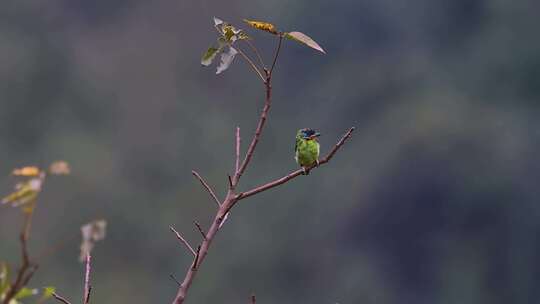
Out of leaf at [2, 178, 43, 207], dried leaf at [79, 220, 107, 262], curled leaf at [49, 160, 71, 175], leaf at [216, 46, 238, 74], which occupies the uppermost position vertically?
leaf at [216, 46, 238, 74]

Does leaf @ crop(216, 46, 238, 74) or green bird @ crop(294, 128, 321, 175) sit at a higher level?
green bird @ crop(294, 128, 321, 175)

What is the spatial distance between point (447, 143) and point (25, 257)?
65.6ft

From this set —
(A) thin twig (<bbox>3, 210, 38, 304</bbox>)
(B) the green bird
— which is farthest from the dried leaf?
(B) the green bird

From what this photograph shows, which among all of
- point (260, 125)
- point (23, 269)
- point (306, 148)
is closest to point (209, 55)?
point (260, 125)

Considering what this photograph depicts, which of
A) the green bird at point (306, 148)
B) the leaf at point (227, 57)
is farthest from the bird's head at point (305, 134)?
the leaf at point (227, 57)

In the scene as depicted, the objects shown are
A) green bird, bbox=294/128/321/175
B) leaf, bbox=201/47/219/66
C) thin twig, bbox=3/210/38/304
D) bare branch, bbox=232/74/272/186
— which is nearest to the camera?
thin twig, bbox=3/210/38/304

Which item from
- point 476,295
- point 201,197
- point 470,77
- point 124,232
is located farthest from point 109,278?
point 470,77

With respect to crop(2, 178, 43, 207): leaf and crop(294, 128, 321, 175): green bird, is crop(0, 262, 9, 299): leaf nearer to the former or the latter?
crop(2, 178, 43, 207): leaf

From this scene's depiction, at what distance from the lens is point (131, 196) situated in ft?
67.6

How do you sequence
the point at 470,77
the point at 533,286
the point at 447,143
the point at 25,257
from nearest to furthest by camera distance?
1. the point at 25,257
2. the point at 533,286
3. the point at 447,143
4. the point at 470,77

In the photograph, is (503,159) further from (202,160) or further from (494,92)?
(202,160)

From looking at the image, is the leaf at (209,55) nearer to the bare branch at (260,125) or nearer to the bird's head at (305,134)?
the bare branch at (260,125)

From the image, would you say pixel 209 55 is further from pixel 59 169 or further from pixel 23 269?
pixel 23 269

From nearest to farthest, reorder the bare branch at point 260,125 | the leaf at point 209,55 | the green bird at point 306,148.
→ the bare branch at point 260,125
the leaf at point 209,55
the green bird at point 306,148
